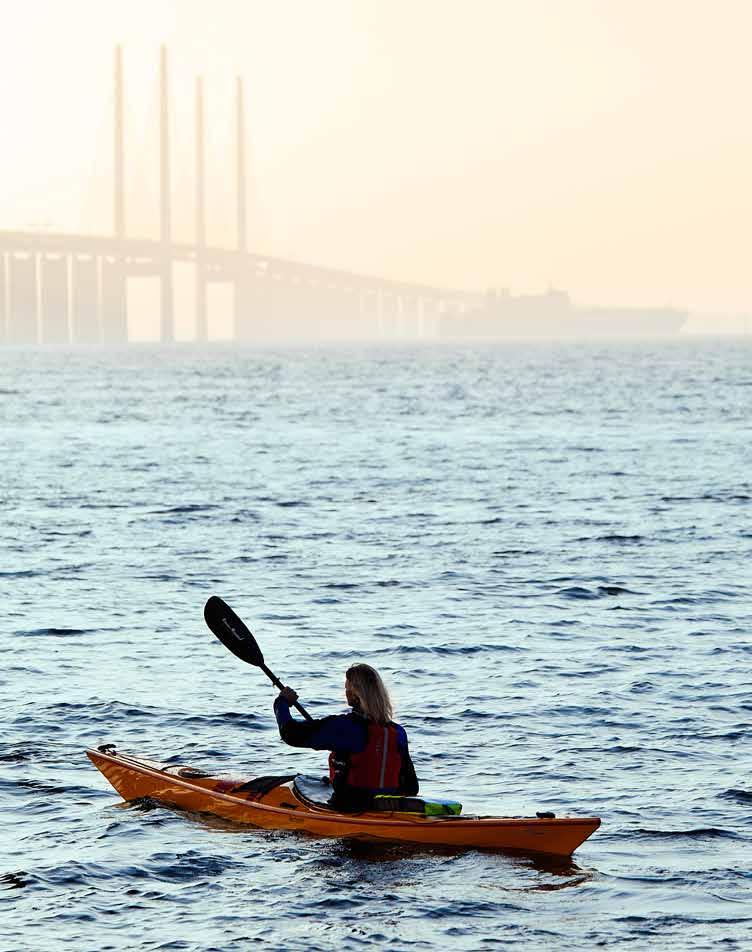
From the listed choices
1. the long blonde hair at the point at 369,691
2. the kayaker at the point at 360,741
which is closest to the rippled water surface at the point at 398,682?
the kayaker at the point at 360,741

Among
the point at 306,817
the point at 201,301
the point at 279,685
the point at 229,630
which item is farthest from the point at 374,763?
the point at 201,301

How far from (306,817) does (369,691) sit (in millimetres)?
1056

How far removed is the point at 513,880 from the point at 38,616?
9.92m

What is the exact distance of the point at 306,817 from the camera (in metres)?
10.2

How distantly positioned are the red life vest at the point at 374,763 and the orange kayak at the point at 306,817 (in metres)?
0.19

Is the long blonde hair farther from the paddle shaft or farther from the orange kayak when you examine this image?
the orange kayak

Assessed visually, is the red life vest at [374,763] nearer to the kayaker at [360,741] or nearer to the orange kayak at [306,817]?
the kayaker at [360,741]

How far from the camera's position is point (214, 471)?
3853 centimetres

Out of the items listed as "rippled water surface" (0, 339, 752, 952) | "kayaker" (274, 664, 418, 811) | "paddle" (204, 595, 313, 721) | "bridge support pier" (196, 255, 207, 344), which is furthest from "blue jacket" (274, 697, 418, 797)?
"bridge support pier" (196, 255, 207, 344)

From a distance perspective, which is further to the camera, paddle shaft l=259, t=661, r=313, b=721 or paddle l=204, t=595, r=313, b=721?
paddle l=204, t=595, r=313, b=721

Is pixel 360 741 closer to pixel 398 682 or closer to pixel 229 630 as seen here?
pixel 229 630

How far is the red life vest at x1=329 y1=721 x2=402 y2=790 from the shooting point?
9.87 meters

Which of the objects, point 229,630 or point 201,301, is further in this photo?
point 201,301

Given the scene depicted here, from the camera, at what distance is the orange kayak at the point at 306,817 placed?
9.84 meters
